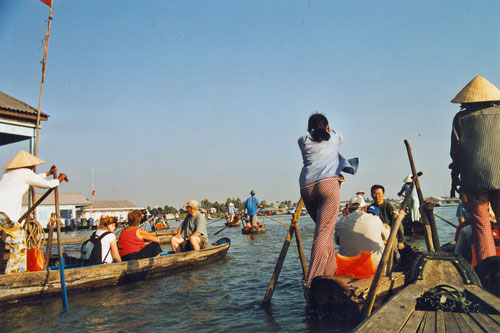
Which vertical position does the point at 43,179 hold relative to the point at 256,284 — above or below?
above

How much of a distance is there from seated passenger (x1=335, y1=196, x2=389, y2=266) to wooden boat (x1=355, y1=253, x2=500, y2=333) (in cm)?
105

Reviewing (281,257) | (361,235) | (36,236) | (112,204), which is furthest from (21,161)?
(112,204)

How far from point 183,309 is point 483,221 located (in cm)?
382

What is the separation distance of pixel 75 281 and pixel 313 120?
4849 mm

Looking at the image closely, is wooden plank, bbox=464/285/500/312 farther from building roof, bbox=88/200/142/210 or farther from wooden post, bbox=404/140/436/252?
building roof, bbox=88/200/142/210

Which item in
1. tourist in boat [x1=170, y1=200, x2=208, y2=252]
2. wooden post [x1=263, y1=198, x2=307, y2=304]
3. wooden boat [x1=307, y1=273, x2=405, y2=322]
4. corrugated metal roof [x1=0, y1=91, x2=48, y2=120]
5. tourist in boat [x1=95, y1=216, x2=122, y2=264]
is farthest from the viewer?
corrugated metal roof [x1=0, y1=91, x2=48, y2=120]

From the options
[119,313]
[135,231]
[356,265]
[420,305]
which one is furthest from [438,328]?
[135,231]

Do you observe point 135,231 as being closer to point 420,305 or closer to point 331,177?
point 331,177

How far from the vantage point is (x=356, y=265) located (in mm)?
4613

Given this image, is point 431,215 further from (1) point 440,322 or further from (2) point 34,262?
(2) point 34,262

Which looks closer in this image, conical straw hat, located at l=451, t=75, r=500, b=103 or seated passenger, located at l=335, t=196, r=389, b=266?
conical straw hat, located at l=451, t=75, r=500, b=103

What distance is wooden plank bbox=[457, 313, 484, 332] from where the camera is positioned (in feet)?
8.19

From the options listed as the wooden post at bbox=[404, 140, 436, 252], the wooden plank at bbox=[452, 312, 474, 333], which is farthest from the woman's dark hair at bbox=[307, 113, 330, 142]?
the wooden plank at bbox=[452, 312, 474, 333]

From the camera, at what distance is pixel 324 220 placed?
14.5 ft
